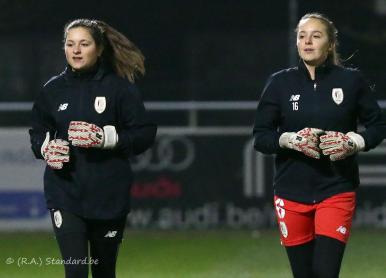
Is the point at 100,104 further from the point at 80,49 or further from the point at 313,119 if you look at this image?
the point at 313,119

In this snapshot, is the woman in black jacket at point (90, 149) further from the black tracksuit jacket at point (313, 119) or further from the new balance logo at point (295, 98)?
the new balance logo at point (295, 98)

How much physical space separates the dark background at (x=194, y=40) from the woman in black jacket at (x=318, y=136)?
23.3 ft

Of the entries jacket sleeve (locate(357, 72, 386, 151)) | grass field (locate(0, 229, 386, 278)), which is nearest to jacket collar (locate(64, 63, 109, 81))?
jacket sleeve (locate(357, 72, 386, 151))

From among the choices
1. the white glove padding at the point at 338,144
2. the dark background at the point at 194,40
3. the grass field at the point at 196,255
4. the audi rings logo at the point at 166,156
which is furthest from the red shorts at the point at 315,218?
the audi rings logo at the point at 166,156

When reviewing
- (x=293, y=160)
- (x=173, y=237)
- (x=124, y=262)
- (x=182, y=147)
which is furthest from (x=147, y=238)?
(x=293, y=160)

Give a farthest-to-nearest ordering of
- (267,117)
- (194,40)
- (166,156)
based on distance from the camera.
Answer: (166,156)
(194,40)
(267,117)

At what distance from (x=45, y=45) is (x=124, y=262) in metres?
3.75

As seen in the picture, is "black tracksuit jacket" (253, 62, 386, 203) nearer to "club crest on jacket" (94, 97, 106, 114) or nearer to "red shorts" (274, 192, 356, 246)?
"red shorts" (274, 192, 356, 246)

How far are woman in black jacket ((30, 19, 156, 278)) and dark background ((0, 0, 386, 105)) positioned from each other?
729 centimetres

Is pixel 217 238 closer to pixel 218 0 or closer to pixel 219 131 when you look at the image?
pixel 219 131

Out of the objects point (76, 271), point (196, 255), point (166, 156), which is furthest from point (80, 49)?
point (166, 156)

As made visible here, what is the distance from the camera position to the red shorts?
7.62 metres

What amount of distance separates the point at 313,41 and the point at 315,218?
3.46 feet

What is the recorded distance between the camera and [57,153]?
745 cm
